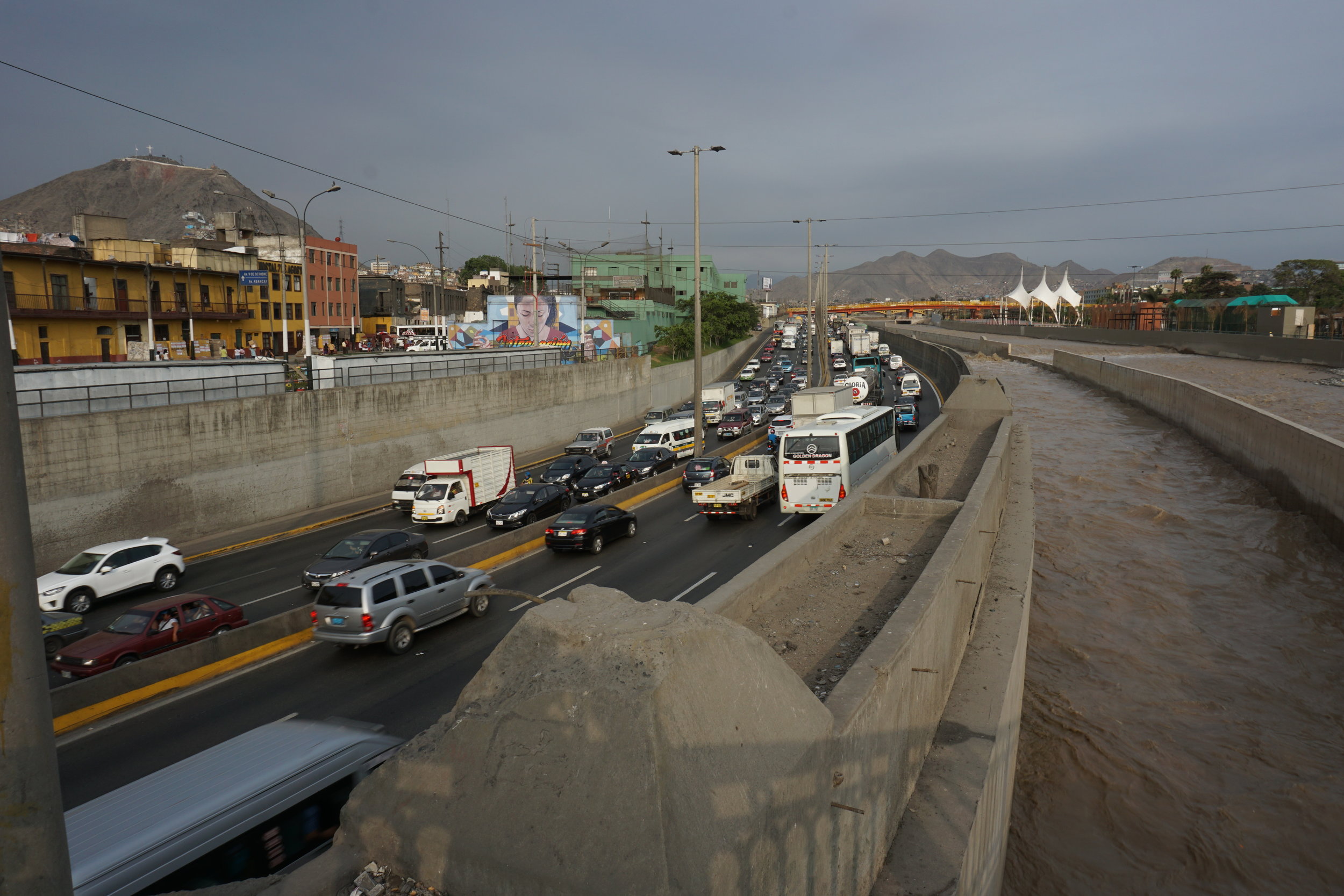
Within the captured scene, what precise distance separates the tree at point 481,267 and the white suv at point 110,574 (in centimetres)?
11603

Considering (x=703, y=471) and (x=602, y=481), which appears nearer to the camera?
(x=602, y=481)

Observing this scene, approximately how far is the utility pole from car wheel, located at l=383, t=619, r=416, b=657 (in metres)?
11.5

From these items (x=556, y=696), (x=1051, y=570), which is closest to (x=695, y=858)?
(x=556, y=696)

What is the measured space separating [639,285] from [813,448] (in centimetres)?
10525

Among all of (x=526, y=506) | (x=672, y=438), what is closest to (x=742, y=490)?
(x=526, y=506)

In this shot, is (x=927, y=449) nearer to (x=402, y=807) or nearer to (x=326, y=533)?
(x=326, y=533)

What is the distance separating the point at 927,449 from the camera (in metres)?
23.8

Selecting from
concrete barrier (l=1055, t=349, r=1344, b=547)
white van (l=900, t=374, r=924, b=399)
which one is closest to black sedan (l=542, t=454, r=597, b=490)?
concrete barrier (l=1055, t=349, r=1344, b=547)

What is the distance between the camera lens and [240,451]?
83.3 feet

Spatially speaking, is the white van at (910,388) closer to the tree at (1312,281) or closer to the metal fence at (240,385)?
the metal fence at (240,385)

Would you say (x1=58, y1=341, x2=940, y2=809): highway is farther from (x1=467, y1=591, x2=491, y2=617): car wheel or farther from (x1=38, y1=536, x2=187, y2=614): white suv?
(x1=38, y1=536, x2=187, y2=614): white suv

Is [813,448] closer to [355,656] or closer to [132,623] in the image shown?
[355,656]

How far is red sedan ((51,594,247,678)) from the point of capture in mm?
13133

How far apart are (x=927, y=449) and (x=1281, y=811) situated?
45.3 feet
